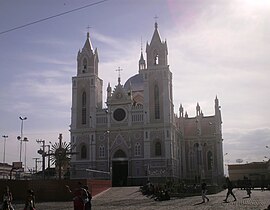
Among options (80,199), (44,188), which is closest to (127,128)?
(44,188)

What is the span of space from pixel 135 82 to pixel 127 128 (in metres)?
18.2

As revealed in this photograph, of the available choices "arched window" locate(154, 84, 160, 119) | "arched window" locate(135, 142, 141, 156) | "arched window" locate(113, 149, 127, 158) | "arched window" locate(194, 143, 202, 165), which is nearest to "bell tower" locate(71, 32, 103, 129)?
"arched window" locate(113, 149, 127, 158)

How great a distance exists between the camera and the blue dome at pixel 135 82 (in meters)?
79.8

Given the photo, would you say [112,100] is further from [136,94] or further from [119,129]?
[136,94]

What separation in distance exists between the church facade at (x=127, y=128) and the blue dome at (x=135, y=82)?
904cm

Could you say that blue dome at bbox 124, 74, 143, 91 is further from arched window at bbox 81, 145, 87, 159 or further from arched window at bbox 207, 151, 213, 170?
arched window at bbox 207, 151, 213, 170

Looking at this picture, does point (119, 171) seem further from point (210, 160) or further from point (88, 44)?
point (88, 44)

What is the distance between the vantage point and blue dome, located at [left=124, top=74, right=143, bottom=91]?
3142 inches

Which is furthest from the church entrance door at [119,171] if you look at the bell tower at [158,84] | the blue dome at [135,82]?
the blue dome at [135,82]

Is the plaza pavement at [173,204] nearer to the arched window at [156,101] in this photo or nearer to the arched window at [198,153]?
the arched window at [156,101]

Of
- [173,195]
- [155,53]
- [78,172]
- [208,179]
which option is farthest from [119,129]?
[173,195]

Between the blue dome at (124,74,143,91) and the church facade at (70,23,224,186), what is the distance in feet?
29.7

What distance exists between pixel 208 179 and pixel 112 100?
23.1m

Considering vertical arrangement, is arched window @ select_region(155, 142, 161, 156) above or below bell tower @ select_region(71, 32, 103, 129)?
below
